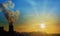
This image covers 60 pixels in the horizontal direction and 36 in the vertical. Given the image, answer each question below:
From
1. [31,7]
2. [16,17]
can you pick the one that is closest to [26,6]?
[31,7]

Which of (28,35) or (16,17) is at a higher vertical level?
(16,17)

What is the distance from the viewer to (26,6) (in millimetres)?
1591

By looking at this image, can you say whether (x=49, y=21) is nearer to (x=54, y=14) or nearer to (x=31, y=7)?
(x=54, y=14)

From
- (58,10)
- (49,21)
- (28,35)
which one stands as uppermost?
(58,10)

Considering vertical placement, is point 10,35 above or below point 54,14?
below

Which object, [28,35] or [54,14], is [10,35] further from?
[54,14]

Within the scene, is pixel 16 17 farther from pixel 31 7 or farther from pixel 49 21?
pixel 49 21

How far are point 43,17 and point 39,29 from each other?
15 cm

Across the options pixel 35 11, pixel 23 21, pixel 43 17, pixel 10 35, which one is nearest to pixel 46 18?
pixel 43 17

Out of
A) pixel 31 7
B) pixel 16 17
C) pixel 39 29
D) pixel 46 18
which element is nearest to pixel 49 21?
pixel 46 18

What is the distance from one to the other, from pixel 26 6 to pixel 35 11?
0.13 metres

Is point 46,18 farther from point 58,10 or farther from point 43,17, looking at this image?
point 58,10

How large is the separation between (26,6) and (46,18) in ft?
0.94

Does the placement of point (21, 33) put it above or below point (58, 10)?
below
